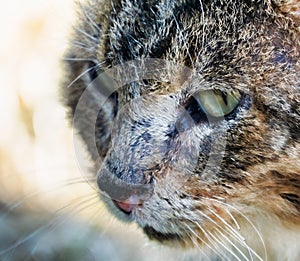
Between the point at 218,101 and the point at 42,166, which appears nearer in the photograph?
the point at 218,101

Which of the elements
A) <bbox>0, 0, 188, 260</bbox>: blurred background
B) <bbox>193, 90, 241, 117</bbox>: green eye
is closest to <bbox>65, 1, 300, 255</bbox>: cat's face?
<bbox>193, 90, 241, 117</bbox>: green eye

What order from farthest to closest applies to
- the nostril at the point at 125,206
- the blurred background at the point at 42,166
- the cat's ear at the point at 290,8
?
the blurred background at the point at 42,166 < the nostril at the point at 125,206 < the cat's ear at the point at 290,8

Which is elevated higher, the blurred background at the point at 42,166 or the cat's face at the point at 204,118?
the cat's face at the point at 204,118

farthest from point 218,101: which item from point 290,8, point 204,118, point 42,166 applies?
point 42,166

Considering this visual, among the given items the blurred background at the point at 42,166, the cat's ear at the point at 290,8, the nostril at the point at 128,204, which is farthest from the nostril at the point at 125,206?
the cat's ear at the point at 290,8

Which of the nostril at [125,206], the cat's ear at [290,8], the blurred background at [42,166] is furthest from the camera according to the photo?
the blurred background at [42,166]

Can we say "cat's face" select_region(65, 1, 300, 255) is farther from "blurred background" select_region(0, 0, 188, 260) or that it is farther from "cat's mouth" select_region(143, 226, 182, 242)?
"blurred background" select_region(0, 0, 188, 260)

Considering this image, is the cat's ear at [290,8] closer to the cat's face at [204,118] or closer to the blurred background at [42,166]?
the cat's face at [204,118]

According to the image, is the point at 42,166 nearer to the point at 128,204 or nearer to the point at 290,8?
the point at 128,204
